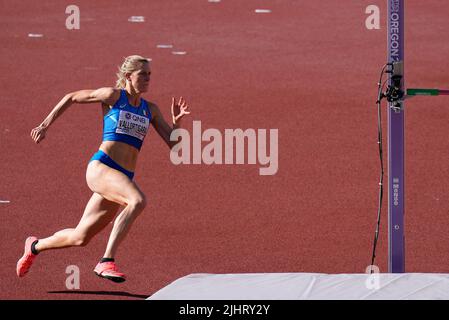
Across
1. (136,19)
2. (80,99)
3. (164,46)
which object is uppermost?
(136,19)

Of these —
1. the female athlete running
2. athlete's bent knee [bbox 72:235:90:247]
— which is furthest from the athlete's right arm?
athlete's bent knee [bbox 72:235:90:247]

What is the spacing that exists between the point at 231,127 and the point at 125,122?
510 cm

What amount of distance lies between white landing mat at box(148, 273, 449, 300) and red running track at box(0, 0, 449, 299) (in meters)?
1.19

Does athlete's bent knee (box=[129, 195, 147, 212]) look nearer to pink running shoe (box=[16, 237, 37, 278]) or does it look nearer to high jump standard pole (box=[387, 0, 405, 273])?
pink running shoe (box=[16, 237, 37, 278])

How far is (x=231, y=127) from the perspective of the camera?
43.3ft

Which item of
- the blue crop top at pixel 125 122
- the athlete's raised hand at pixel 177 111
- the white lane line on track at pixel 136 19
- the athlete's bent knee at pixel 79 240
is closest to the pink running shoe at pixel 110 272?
the athlete's bent knee at pixel 79 240

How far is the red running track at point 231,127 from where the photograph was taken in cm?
945

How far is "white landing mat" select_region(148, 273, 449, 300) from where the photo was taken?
7.04 meters

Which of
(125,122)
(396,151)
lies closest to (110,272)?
(125,122)

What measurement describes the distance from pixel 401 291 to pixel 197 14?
12.1 meters

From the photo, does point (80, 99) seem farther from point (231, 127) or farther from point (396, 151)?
point (231, 127)

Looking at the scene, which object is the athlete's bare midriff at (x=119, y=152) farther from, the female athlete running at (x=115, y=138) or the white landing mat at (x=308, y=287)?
the white landing mat at (x=308, y=287)
